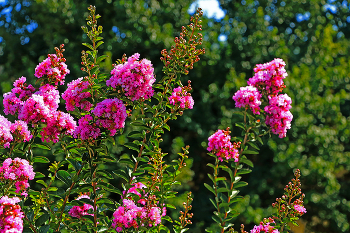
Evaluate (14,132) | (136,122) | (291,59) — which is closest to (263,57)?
(291,59)

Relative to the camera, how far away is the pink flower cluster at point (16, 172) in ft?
5.21

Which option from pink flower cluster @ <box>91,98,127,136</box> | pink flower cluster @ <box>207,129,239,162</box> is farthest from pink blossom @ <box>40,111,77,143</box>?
pink flower cluster @ <box>207,129,239,162</box>

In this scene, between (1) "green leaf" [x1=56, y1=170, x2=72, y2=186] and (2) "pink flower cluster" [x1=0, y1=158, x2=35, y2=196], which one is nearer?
(2) "pink flower cluster" [x1=0, y1=158, x2=35, y2=196]

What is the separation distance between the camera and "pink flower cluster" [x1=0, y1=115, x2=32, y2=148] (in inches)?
64.7

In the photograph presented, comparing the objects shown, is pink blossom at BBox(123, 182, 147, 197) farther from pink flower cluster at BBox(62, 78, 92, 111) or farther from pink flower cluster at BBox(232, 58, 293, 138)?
pink flower cluster at BBox(232, 58, 293, 138)

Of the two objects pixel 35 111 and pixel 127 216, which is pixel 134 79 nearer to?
pixel 35 111

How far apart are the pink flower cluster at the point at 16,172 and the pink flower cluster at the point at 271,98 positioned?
1.47 meters

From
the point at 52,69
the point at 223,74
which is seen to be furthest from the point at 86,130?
the point at 223,74

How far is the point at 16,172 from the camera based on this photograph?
1594 mm

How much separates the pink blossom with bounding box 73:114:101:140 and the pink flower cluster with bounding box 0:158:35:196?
306 millimetres

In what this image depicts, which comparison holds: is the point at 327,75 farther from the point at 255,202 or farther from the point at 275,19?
the point at 255,202

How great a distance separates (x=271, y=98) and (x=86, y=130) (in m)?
1.37

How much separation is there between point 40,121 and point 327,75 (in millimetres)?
6488

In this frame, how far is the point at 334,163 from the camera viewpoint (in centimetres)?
648
